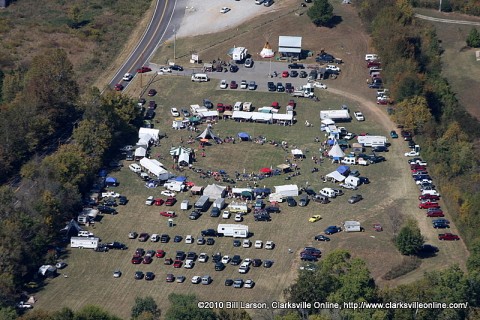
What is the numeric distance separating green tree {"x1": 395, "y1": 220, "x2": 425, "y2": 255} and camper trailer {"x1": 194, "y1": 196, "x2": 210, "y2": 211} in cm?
2148

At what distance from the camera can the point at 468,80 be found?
151 m

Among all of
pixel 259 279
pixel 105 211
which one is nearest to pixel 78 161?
pixel 105 211

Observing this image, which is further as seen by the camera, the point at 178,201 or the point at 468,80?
the point at 468,80

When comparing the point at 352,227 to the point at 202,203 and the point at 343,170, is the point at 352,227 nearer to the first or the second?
the point at 343,170

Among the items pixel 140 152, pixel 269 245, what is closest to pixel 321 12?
pixel 140 152

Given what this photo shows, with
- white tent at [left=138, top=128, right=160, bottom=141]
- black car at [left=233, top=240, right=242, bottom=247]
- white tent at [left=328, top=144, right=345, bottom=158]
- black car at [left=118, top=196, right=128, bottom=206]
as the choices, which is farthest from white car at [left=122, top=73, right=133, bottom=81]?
black car at [left=233, top=240, right=242, bottom=247]

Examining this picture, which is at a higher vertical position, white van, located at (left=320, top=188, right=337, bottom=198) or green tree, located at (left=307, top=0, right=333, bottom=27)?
green tree, located at (left=307, top=0, right=333, bottom=27)

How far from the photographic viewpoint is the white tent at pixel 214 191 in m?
123

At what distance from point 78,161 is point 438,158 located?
39.7 metres

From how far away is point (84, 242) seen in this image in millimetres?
113938

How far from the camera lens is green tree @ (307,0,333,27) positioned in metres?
159

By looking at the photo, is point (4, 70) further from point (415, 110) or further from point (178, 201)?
point (415, 110)

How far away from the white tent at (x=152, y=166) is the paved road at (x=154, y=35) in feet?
73.2

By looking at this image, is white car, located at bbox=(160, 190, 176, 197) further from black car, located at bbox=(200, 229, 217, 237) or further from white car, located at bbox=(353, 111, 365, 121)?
white car, located at bbox=(353, 111, 365, 121)
